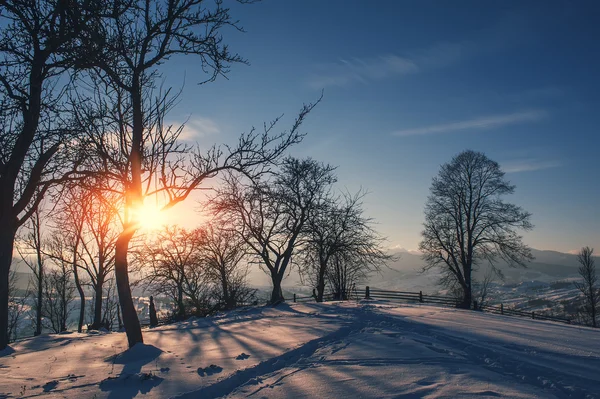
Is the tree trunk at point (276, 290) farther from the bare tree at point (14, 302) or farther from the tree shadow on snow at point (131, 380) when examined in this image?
the bare tree at point (14, 302)

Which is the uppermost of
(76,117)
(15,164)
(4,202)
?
(76,117)

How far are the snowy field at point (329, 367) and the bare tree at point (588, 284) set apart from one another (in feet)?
94.1

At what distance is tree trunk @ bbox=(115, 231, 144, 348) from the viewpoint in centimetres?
827

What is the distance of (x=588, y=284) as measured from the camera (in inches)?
1318

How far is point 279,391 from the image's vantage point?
5090 mm

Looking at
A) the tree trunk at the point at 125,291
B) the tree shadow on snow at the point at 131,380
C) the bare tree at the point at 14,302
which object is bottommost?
the bare tree at the point at 14,302

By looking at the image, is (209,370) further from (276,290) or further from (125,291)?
(276,290)

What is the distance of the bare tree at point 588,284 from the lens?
3103cm

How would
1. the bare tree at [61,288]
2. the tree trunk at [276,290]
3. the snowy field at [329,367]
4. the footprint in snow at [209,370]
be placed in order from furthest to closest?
1. the bare tree at [61,288]
2. the tree trunk at [276,290]
3. the footprint in snow at [209,370]
4. the snowy field at [329,367]

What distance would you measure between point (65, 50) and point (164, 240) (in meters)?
25.7

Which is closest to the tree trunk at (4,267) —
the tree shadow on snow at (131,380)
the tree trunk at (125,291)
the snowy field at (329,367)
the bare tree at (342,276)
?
the snowy field at (329,367)

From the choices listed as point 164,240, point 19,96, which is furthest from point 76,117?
point 164,240

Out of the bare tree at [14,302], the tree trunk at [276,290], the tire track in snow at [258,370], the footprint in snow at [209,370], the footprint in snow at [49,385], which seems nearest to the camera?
the tire track in snow at [258,370]

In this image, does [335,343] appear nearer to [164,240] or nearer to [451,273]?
[451,273]
